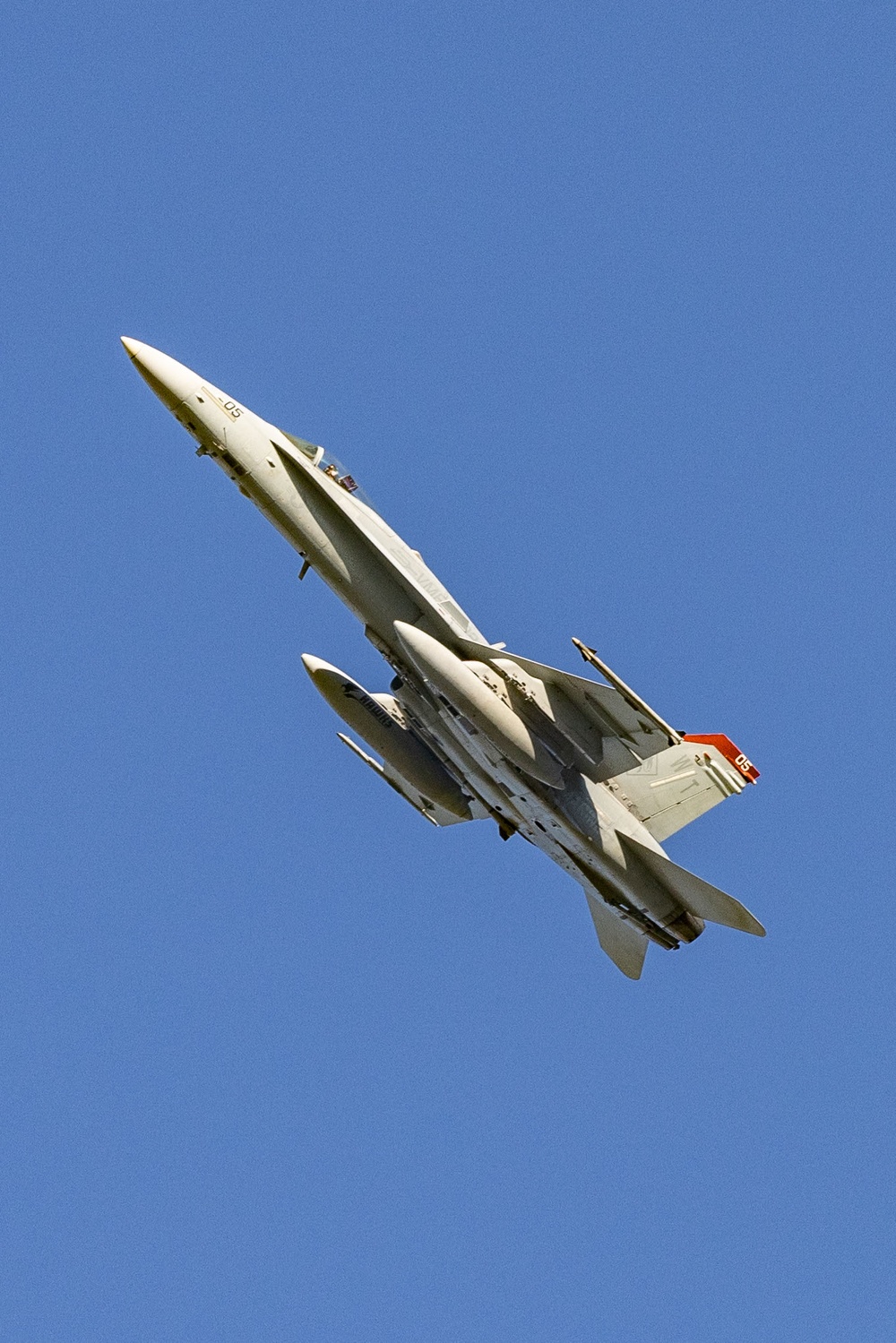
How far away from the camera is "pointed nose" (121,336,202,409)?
22.4 metres

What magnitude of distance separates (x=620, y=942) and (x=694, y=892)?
3042 mm

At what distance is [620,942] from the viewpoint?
26.0 metres

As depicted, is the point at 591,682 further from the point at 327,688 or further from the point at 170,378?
the point at 170,378

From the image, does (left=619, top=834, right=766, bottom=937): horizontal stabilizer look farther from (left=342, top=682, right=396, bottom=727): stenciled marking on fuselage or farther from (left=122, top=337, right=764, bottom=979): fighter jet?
(left=342, top=682, right=396, bottom=727): stenciled marking on fuselage

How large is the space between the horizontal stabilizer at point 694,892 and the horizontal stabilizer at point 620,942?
2.29 m

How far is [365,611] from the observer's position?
23062mm

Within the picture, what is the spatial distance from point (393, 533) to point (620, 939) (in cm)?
728

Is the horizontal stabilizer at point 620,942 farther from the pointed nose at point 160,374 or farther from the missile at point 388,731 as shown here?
the pointed nose at point 160,374

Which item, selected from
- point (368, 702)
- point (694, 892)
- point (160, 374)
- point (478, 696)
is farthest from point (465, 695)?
point (160, 374)

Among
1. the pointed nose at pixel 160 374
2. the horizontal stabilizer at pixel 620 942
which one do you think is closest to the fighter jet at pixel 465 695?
the pointed nose at pixel 160 374

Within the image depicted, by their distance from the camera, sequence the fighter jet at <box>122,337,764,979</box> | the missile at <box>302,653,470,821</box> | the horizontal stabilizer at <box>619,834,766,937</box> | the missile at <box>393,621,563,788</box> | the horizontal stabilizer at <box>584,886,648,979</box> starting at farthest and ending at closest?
1. the horizontal stabilizer at <box>584,886,648,979</box>
2. the missile at <box>302,653,470,821</box>
3. the horizontal stabilizer at <box>619,834,766,937</box>
4. the fighter jet at <box>122,337,764,979</box>
5. the missile at <box>393,621,563,788</box>

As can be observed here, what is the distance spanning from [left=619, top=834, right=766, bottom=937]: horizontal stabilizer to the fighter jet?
19mm

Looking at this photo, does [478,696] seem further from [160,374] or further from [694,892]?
[160,374]

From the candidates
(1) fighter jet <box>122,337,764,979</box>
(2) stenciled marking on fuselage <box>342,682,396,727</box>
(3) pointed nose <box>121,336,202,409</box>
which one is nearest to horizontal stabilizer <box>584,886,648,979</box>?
(1) fighter jet <box>122,337,764,979</box>
